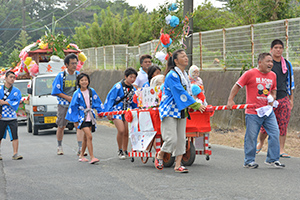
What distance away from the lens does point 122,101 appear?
30.3 feet

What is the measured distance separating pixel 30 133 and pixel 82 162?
802cm

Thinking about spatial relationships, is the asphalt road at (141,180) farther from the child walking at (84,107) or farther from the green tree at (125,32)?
the green tree at (125,32)

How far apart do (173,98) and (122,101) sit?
2.17 metres

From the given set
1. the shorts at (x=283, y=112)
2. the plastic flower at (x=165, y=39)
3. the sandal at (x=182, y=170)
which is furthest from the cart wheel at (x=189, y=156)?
the plastic flower at (x=165, y=39)

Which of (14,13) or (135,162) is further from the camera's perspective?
(14,13)

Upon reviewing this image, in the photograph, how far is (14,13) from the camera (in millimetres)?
69750

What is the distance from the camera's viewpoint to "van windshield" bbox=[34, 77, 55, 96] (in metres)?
Answer: 16.0

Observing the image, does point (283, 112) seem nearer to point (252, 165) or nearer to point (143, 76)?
point (252, 165)

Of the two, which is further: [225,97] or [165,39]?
[225,97]

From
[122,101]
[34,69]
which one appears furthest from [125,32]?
[122,101]

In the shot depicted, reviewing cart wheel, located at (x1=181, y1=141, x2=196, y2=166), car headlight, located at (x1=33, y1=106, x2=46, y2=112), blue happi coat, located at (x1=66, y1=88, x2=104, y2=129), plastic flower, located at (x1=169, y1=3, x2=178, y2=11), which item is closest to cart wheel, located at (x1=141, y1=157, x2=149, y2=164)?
cart wheel, located at (x1=181, y1=141, x2=196, y2=166)

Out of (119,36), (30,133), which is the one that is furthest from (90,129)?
(119,36)

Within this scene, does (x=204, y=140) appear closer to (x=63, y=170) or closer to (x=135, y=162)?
(x=135, y=162)

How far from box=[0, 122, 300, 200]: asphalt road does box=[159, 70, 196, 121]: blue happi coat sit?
35.6 inches
